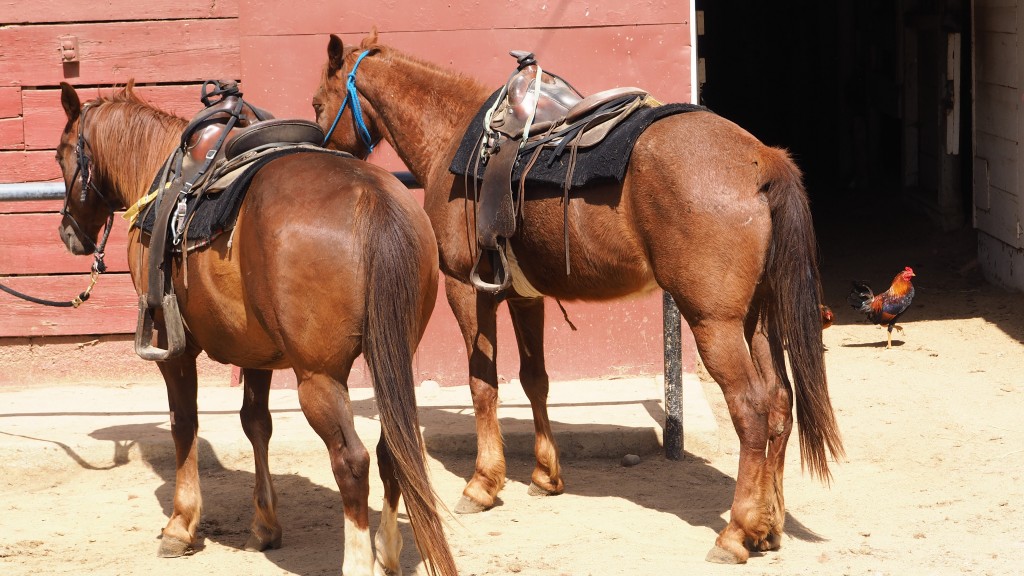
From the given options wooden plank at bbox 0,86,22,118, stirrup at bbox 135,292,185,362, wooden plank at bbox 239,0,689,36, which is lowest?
stirrup at bbox 135,292,185,362

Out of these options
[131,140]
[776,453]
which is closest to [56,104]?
[131,140]

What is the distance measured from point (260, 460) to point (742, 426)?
2.07 m

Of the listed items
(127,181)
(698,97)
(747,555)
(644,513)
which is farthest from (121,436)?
(698,97)

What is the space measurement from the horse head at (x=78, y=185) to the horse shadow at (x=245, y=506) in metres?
1.36

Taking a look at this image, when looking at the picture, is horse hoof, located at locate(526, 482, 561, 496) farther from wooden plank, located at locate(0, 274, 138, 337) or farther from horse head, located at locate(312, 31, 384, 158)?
wooden plank, located at locate(0, 274, 138, 337)

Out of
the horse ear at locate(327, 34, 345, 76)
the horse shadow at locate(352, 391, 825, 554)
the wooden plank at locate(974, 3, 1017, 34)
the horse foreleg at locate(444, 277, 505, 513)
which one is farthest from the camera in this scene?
the wooden plank at locate(974, 3, 1017, 34)

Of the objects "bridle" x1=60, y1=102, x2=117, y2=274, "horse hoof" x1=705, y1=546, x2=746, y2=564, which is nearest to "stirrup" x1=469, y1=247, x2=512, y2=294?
"horse hoof" x1=705, y1=546, x2=746, y2=564

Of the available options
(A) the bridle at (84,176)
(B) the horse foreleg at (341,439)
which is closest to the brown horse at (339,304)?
(B) the horse foreleg at (341,439)

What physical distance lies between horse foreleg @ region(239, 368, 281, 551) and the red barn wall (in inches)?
91.5

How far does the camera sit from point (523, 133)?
15.6ft

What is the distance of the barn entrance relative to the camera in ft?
34.3

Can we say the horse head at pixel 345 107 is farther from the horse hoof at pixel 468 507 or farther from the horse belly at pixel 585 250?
the horse hoof at pixel 468 507

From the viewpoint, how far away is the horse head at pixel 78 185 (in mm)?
4656

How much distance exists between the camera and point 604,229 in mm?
4434
